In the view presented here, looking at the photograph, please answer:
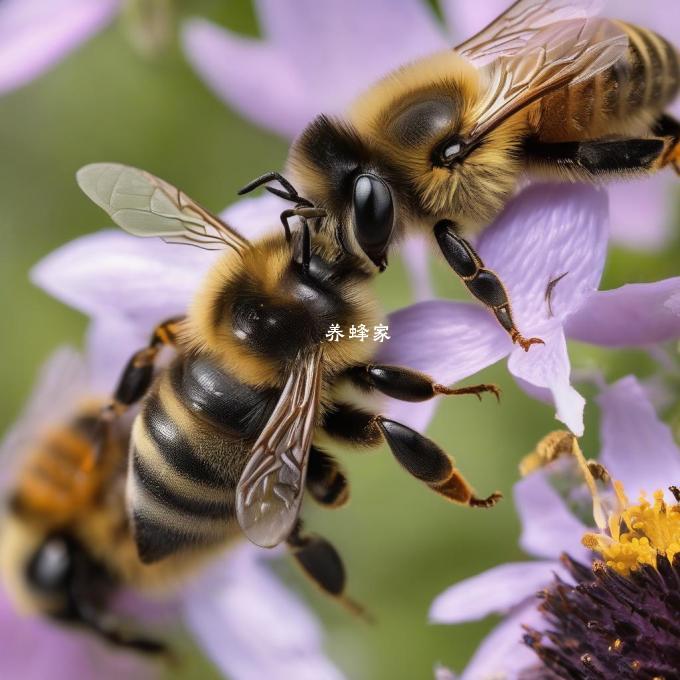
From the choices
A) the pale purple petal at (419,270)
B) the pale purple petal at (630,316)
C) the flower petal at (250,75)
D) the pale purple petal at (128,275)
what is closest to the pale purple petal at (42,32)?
the flower petal at (250,75)

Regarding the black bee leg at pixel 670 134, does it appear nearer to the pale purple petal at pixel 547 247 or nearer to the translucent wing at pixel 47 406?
the pale purple petal at pixel 547 247

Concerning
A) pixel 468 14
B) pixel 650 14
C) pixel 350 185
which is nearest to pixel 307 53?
pixel 468 14

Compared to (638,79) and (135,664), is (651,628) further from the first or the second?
(135,664)

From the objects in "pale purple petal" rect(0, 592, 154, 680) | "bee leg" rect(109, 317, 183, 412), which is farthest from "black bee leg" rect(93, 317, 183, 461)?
"pale purple petal" rect(0, 592, 154, 680)

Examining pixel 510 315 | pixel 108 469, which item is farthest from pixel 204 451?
pixel 108 469

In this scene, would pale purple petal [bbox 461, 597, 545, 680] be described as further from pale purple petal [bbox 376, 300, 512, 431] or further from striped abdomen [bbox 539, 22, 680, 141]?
striped abdomen [bbox 539, 22, 680, 141]
